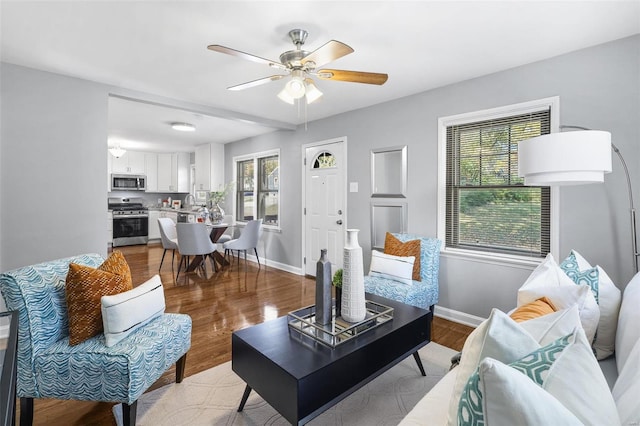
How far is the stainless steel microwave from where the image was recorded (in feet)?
24.7

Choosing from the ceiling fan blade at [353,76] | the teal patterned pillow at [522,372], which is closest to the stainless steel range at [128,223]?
the ceiling fan blade at [353,76]

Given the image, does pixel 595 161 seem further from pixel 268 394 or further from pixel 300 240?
pixel 300 240

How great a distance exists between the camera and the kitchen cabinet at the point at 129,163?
7.62m

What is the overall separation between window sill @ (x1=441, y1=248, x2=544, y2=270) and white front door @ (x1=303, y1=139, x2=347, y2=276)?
1.55 m

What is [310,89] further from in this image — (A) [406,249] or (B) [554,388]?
(B) [554,388]

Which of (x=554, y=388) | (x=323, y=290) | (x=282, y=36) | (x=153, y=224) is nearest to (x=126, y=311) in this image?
(x=323, y=290)

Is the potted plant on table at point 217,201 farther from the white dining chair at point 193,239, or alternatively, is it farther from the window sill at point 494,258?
the window sill at point 494,258

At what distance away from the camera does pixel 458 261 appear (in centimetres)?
326

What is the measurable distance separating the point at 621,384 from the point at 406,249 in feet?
7.54

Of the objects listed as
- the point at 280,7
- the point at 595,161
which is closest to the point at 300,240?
the point at 280,7

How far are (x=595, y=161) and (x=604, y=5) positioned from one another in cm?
107

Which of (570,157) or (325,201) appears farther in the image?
(325,201)

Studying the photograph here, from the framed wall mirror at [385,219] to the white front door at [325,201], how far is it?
0.51 metres

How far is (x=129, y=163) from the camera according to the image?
777cm
